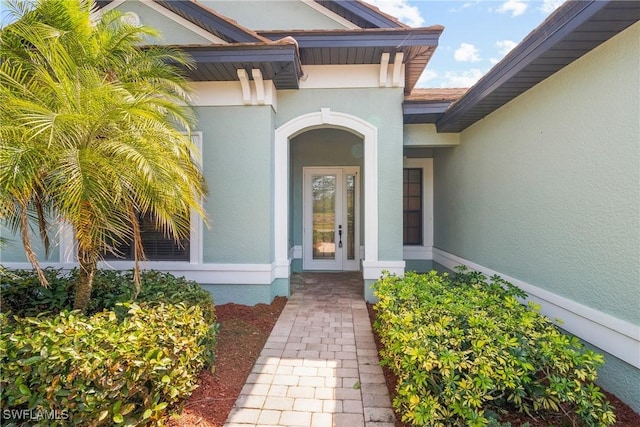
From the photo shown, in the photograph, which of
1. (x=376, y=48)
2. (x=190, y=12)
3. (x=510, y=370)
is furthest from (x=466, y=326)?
(x=190, y=12)

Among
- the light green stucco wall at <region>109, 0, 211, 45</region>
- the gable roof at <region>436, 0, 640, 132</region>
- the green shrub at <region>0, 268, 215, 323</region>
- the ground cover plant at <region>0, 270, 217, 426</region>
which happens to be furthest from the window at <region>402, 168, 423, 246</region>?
the ground cover plant at <region>0, 270, 217, 426</region>

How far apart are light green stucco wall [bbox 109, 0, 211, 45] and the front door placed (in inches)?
159

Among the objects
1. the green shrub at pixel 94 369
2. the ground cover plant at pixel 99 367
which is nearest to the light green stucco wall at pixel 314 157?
the ground cover plant at pixel 99 367

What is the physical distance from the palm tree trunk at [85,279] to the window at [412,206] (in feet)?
22.9

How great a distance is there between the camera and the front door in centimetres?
860

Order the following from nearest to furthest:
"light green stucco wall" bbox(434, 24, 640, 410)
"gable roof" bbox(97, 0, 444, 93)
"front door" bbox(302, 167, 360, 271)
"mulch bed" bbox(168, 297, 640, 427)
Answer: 1. "mulch bed" bbox(168, 297, 640, 427)
2. "light green stucco wall" bbox(434, 24, 640, 410)
3. "gable roof" bbox(97, 0, 444, 93)
4. "front door" bbox(302, 167, 360, 271)

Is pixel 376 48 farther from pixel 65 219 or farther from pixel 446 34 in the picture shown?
pixel 65 219

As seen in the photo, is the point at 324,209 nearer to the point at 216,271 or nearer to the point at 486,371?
the point at 216,271

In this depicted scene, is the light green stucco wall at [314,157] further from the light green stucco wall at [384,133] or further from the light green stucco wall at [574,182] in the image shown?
the light green stucco wall at [574,182]

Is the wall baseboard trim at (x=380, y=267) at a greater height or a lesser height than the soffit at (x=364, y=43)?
lesser

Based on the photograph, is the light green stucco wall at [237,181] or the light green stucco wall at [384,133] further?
the light green stucco wall at [384,133]

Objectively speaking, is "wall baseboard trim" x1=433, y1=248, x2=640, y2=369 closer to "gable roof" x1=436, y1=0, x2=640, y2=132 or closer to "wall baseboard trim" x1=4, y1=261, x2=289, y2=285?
"gable roof" x1=436, y1=0, x2=640, y2=132

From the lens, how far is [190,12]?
529cm

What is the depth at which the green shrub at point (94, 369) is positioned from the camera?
220 cm
